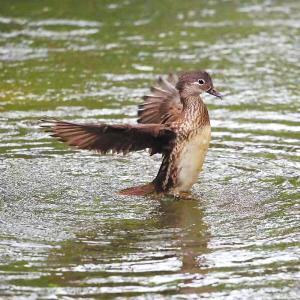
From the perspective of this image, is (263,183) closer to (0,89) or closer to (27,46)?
(0,89)

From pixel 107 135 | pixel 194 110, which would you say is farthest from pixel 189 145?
pixel 107 135

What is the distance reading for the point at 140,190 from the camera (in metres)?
9.89

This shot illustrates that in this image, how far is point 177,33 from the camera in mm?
16328

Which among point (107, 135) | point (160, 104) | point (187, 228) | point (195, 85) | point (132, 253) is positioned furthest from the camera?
point (160, 104)

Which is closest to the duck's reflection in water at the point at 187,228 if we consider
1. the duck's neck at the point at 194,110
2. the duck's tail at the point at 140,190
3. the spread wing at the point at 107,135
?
the duck's tail at the point at 140,190

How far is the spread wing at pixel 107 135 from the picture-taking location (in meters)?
9.15

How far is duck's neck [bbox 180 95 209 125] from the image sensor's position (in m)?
9.86

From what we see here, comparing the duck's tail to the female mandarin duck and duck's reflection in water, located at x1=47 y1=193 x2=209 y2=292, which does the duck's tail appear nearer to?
the female mandarin duck

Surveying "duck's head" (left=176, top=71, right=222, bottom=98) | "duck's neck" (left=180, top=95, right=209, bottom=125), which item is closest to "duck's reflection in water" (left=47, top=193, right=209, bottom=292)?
"duck's neck" (left=180, top=95, right=209, bottom=125)

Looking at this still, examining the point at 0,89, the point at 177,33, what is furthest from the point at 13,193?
the point at 177,33

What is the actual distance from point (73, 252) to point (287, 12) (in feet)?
33.2

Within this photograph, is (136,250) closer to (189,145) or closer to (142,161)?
(189,145)

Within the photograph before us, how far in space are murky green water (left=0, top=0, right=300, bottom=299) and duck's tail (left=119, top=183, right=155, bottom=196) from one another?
0.08 meters

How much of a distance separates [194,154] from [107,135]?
0.99 m
